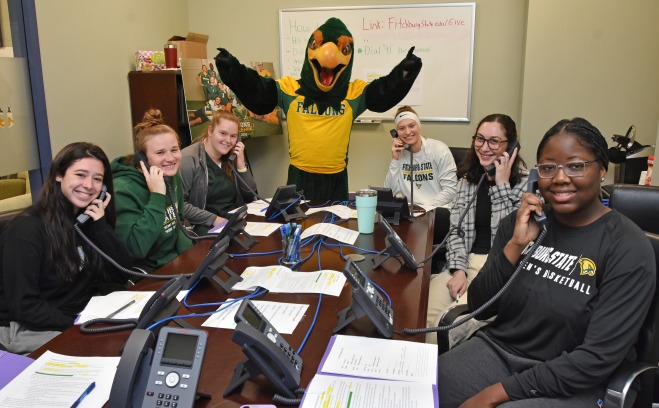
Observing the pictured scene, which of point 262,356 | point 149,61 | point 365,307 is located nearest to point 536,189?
point 365,307

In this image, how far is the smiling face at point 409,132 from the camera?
301cm

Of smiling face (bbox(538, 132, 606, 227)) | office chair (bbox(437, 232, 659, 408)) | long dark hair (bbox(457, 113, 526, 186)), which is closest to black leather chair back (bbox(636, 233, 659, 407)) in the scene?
office chair (bbox(437, 232, 659, 408))

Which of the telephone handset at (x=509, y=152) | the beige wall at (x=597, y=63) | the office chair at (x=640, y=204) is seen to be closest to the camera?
the office chair at (x=640, y=204)

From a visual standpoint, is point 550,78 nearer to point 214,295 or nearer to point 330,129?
point 330,129

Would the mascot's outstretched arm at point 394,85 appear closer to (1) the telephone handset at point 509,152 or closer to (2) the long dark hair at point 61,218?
(1) the telephone handset at point 509,152

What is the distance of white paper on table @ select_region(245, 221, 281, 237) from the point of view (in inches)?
82.0

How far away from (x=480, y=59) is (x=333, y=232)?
8.29ft

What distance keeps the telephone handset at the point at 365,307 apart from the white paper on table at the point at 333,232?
67 centimetres

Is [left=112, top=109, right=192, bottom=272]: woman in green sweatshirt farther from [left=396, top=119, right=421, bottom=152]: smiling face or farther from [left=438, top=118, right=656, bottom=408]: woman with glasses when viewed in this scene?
[left=396, top=119, right=421, bottom=152]: smiling face

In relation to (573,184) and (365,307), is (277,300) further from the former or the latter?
(573,184)

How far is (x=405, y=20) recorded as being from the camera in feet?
12.9

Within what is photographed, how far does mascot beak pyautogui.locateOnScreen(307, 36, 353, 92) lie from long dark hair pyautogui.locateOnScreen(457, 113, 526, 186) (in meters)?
1.02

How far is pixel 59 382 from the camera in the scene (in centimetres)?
102

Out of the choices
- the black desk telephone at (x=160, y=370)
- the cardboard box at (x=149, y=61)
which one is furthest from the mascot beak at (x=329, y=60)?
the black desk telephone at (x=160, y=370)
